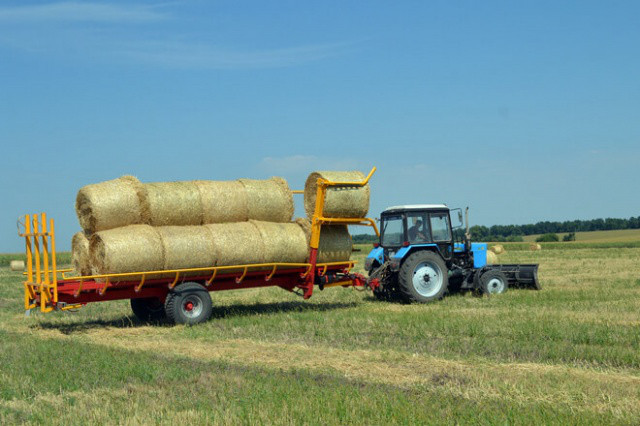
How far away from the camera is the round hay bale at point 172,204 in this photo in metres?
12.4

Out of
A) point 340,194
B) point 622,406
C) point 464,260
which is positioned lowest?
point 622,406

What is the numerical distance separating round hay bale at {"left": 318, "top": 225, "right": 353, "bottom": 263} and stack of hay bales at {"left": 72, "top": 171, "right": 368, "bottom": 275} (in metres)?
0.37

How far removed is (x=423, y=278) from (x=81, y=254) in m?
6.49

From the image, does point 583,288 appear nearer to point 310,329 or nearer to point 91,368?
point 310,329

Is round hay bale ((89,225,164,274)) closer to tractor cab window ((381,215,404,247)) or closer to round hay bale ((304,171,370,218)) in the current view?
round hay bale ((304,171,370,218))

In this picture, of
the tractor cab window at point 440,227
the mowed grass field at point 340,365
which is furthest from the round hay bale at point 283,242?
the tractor cab window at point 440,227

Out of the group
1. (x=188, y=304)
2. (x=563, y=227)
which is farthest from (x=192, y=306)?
(x=563, y=227)

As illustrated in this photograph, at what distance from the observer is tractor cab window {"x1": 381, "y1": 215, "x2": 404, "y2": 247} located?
15445 mm

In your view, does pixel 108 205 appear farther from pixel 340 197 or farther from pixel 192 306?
pixel 340 197

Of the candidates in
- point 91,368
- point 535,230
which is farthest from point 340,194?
point 535,230

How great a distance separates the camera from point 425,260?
49.1ft

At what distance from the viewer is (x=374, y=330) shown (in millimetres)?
11320

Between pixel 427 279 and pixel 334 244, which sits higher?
pixel 334 244

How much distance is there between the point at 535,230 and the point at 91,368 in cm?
8030
